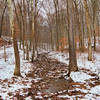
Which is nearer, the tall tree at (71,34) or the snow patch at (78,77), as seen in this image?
the snow patch at (78,77)

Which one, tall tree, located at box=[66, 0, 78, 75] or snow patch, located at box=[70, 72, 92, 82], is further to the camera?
tall tree, located at box=[66, 0, 78, 75]

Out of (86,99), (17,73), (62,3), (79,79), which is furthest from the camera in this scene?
(62,3)

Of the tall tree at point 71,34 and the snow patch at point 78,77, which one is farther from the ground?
the tall tree at point 71,34

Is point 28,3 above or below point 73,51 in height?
above

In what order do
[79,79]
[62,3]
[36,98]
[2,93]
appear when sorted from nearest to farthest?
[36,98], [2,93], [79,79], [62,3]

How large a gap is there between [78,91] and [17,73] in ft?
14.4

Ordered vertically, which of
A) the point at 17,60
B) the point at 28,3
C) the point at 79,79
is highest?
the point at 28,3

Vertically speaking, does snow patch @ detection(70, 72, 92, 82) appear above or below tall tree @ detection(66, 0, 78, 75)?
below

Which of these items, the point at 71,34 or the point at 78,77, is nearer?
the point at 78,77

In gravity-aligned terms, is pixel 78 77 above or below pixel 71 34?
below

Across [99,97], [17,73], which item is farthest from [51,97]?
[17,73]

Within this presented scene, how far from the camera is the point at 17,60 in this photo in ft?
27.6

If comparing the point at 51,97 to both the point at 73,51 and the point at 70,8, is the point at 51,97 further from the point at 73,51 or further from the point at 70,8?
the point at 70,8

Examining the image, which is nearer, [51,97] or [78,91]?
[51,97]
